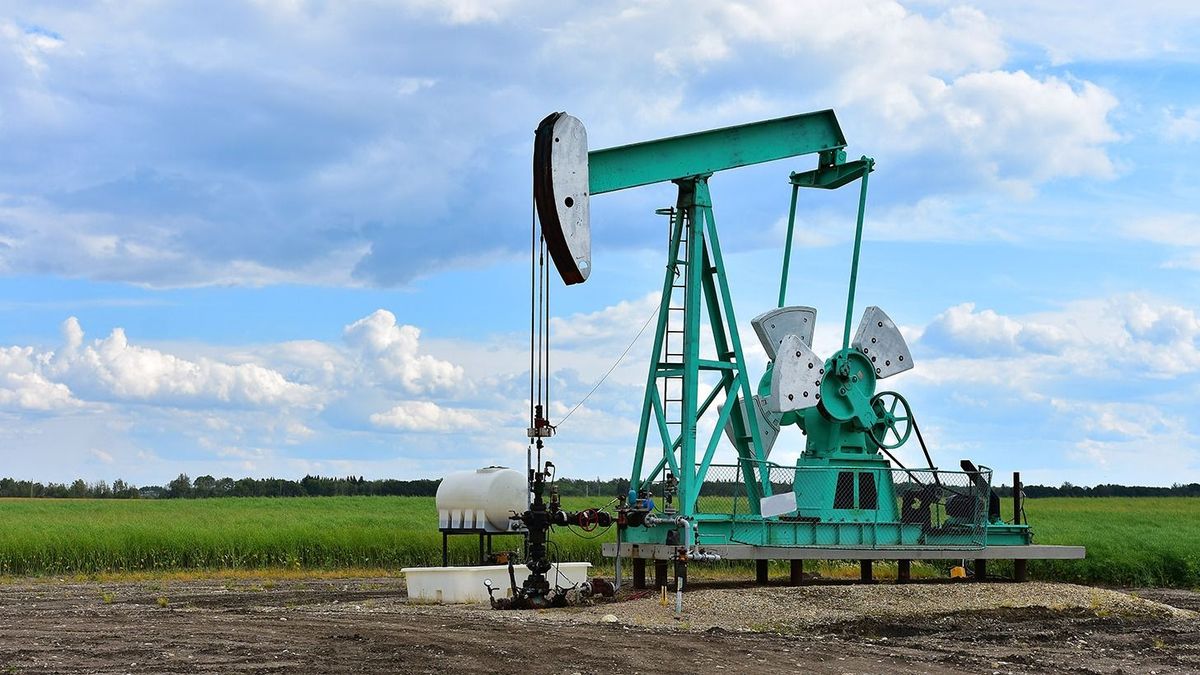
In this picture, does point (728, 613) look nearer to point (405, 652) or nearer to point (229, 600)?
point (405, 652)

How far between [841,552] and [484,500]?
456 cm

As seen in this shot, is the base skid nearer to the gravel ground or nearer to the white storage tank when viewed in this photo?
the gravel ground

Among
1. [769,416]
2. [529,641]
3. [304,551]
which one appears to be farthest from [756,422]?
[304,551]

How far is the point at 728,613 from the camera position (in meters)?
15.0

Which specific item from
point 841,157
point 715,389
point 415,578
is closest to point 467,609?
point 415,578

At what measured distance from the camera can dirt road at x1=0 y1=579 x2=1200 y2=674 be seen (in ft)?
36.5

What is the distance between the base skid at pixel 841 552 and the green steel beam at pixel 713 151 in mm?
4239

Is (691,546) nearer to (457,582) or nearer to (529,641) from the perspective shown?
(457,582)

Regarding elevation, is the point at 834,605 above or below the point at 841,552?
below

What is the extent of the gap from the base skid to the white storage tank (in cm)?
146

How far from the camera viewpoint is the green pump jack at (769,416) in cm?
1616

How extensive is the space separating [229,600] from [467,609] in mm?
3826

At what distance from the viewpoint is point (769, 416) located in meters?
18.4

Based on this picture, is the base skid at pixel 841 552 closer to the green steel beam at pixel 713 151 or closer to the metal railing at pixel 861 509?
the metal railing at pixel 861 509
